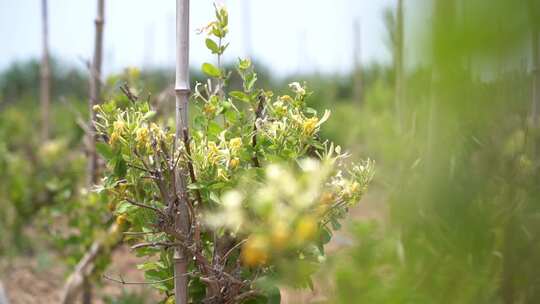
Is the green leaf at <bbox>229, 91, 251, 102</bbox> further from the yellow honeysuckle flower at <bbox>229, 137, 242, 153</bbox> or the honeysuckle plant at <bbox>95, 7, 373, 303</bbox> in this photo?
the yellow honeysuckle flower at <bbox>229, 137, 242, 153</bbox>

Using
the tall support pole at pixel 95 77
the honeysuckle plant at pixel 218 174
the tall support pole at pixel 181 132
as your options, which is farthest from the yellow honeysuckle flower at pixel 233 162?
the tall support pole at pixel 95 77

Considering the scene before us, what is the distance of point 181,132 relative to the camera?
1.20 m

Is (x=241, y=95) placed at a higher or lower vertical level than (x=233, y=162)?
higher

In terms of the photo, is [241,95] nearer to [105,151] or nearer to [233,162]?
[233,162]

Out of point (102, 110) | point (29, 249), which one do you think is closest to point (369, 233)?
point (102, 110)

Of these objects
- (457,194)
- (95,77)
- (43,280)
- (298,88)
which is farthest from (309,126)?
(43,280)

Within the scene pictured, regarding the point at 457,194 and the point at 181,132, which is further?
the point at 181,132

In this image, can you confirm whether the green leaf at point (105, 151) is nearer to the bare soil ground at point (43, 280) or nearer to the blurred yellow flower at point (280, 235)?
the blurred yellow flower at point (280, 235)

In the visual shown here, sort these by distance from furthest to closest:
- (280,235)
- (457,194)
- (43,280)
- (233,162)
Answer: (43,280) < (233,162) < (457,194) < (280,235)

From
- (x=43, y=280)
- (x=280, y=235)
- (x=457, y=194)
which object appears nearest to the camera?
(x=280, y=235)

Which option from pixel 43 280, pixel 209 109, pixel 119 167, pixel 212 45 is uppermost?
pixel 212 45

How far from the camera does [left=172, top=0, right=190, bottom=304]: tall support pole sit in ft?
3.84

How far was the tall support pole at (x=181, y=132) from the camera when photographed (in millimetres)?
1172

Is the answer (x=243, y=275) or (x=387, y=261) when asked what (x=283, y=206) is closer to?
(x=387, y=261)
